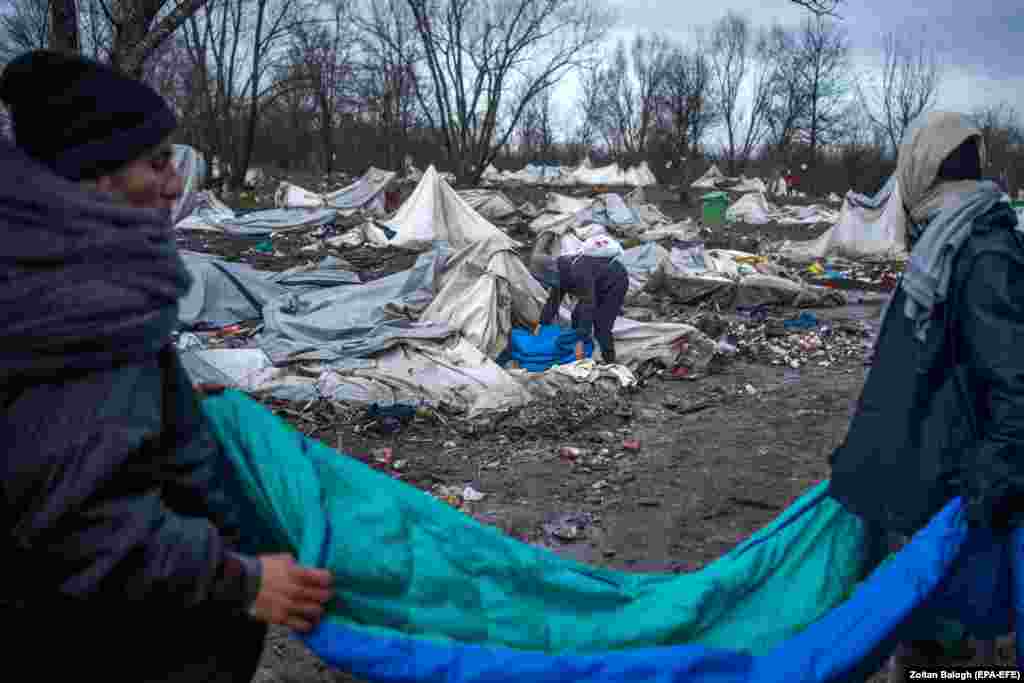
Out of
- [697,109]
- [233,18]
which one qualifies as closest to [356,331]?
[233,18]

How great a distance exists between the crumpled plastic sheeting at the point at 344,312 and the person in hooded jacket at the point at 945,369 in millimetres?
4960

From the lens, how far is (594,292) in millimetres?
7004

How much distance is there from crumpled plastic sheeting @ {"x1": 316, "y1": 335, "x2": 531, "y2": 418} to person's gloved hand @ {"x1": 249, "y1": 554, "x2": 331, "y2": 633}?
4457 millimetres

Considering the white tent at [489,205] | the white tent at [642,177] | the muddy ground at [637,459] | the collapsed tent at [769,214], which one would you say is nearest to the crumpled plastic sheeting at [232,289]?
the muddy ground at [637,459]

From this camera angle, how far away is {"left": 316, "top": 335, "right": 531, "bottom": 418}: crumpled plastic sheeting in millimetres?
5754

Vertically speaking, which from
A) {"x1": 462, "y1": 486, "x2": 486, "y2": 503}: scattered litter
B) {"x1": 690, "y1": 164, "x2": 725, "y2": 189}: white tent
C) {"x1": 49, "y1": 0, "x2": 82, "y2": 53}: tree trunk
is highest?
{"x1": 690, "y1": 164, "x2": 725, "y2": 189}: white tent

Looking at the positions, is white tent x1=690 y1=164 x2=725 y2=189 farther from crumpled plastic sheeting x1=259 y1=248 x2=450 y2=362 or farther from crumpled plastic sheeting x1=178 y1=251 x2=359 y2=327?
crumpled plastic sheeting x1=259 y1=248 x2=450 y2=362

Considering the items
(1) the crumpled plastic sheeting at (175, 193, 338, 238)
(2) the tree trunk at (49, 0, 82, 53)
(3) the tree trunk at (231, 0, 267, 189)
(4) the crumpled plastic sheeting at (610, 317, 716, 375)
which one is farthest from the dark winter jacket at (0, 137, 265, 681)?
(3) the tree trunk at (231, 0, 267, 189)

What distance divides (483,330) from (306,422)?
2.07 m

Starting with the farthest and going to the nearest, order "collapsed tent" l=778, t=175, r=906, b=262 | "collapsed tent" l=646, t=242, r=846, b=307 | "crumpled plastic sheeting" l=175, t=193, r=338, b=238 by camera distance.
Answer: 1. "collapsed tent" l=778, t=175, r=906, b=262
2. "crumpled plastic sheeting" l=175, t=193, r=338, b=238
3. "collapsed tent" l=646, t=242, r=846, b=307

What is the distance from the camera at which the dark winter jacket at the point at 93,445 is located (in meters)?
0.91

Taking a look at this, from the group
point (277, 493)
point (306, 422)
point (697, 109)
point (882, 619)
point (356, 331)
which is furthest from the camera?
point (697, 109)

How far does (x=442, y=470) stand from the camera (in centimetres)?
475

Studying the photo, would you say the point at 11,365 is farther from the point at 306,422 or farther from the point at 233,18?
the point at 233,18
